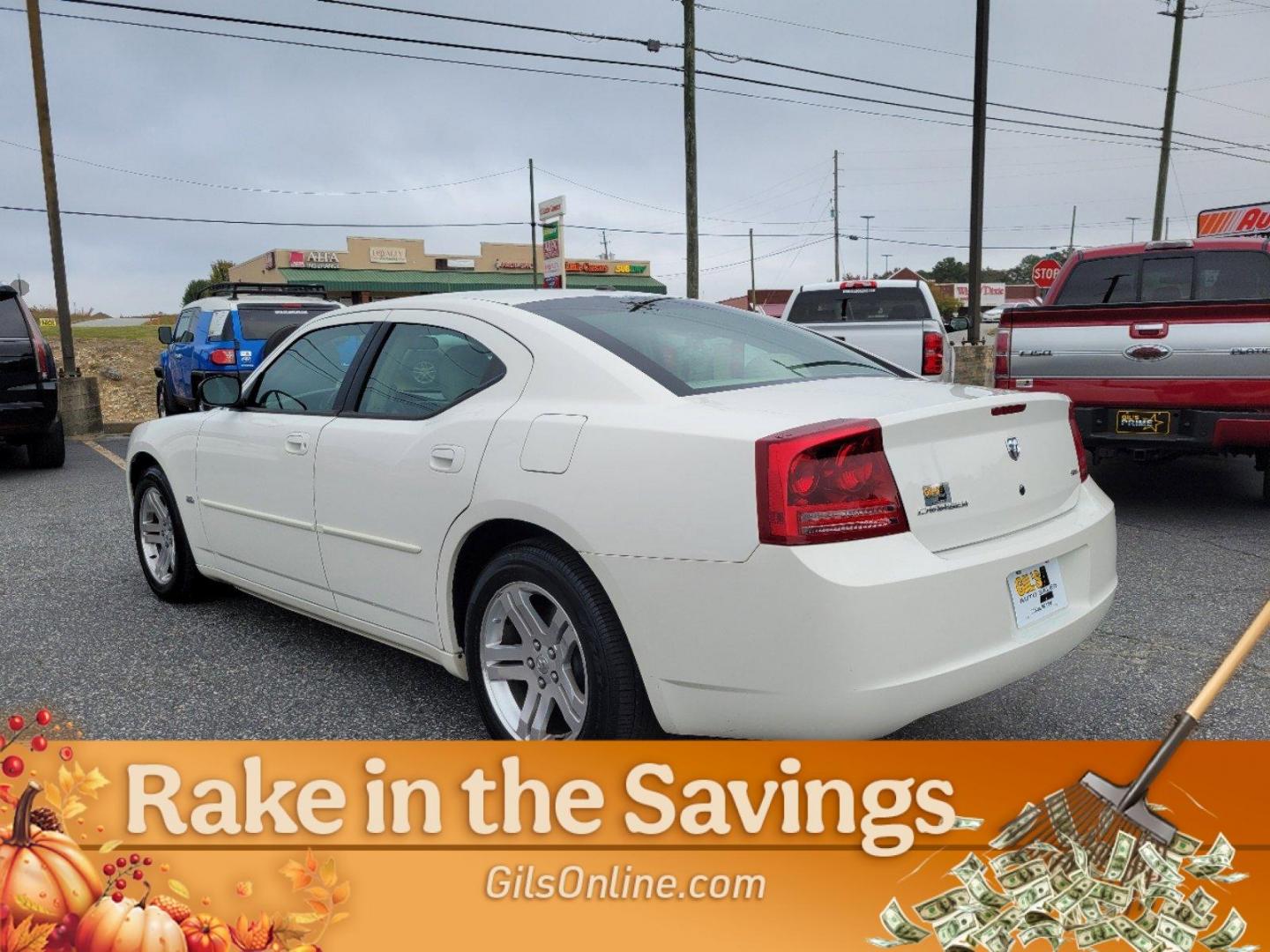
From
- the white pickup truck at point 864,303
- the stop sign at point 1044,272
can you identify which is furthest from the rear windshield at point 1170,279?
the stop sign at point 1044,272

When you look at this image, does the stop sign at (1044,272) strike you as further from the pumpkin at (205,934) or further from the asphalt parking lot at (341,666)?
the pumpkin at (205,934)

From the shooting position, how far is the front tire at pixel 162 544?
4.93 meters

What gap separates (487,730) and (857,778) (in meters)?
1.22

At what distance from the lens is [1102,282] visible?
8.33 m

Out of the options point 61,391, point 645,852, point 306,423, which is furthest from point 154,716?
point 61,391

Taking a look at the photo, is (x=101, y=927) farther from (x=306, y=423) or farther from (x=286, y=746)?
(x=306, y=423)

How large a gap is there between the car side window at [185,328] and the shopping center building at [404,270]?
118 ft

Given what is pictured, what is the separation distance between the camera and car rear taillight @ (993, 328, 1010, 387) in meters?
7.01

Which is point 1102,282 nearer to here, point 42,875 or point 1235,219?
point 42,875

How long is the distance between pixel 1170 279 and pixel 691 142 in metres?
13.1

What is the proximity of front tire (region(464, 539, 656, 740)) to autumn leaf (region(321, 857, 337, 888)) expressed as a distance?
29.8 inches

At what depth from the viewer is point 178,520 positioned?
4.91 meters

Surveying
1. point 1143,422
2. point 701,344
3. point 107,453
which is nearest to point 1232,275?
point 1143,422

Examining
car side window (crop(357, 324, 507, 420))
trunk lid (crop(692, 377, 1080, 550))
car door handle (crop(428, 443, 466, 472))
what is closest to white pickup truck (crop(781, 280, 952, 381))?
car side window (crop(357, 324, 507, 420))
